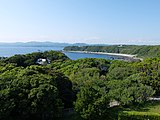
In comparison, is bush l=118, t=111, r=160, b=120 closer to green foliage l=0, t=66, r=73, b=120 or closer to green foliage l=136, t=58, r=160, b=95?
green foliage l=0, t=66, r=73, b=120

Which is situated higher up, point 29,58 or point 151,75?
point 29,58

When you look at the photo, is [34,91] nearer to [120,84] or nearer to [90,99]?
[90,99]

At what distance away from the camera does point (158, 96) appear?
→ 42.7 metres

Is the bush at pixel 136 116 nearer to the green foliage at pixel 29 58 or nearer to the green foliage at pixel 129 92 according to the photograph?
the green foliage at pixel 129 92

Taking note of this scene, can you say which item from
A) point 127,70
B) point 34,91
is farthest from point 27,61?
point 34,91

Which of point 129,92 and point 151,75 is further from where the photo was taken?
point 151,75

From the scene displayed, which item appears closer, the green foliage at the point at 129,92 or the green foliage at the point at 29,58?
the green foliage at the point at 129,92

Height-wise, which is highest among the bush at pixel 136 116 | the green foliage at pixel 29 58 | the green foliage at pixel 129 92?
the green foliage at pixel 29 58

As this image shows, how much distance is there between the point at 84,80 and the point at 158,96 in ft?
44.3

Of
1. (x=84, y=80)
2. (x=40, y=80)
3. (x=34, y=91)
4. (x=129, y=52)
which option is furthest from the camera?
(x=129, y=52)

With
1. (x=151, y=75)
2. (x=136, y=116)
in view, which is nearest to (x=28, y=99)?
(x=136, y=116)

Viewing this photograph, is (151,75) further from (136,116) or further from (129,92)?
(136,116)

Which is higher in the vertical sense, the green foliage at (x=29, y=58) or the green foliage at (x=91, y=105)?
the green foliage at (x=29, y=58)

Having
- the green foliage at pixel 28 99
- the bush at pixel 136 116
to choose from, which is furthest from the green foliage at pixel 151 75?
the green foliage at pixel 28 99
